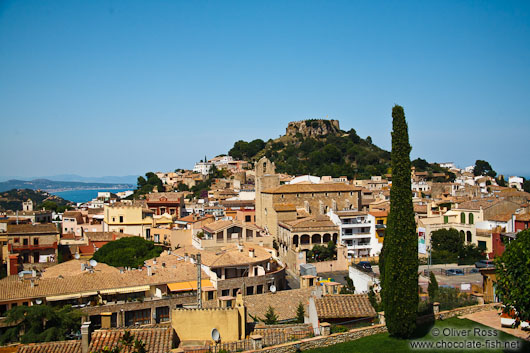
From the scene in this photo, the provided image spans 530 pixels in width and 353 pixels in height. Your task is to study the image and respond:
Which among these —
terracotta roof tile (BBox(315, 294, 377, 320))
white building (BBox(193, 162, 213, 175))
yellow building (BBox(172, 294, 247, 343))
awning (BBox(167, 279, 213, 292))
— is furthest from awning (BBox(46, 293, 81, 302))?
white building (BBox(193, 162, 213, 175))

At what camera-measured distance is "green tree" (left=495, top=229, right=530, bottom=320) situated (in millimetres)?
12344

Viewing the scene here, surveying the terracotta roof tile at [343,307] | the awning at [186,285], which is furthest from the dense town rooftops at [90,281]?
the terracotta roof tile at [343,307]

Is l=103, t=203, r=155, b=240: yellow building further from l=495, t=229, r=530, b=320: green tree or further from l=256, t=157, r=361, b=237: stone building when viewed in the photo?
l=495, t=229, r=530, b=320: green tree

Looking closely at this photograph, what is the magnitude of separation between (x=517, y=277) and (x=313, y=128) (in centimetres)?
12377

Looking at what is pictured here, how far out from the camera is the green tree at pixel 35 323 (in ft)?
64.7

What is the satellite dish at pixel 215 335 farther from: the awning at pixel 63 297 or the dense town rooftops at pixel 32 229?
the dense town rooftops at pixel 32 229

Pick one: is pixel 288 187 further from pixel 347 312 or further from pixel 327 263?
pixel 347 312

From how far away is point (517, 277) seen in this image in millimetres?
12742

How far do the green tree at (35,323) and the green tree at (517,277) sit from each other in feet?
53.8

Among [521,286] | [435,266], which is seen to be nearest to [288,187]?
[435,266]

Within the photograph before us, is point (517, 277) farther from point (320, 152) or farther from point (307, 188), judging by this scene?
point (320, 152)

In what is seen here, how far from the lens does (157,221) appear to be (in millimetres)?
47438

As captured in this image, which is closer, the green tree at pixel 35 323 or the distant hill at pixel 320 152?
the green tree at pixel 35 323

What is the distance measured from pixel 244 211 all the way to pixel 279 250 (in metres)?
11.3
